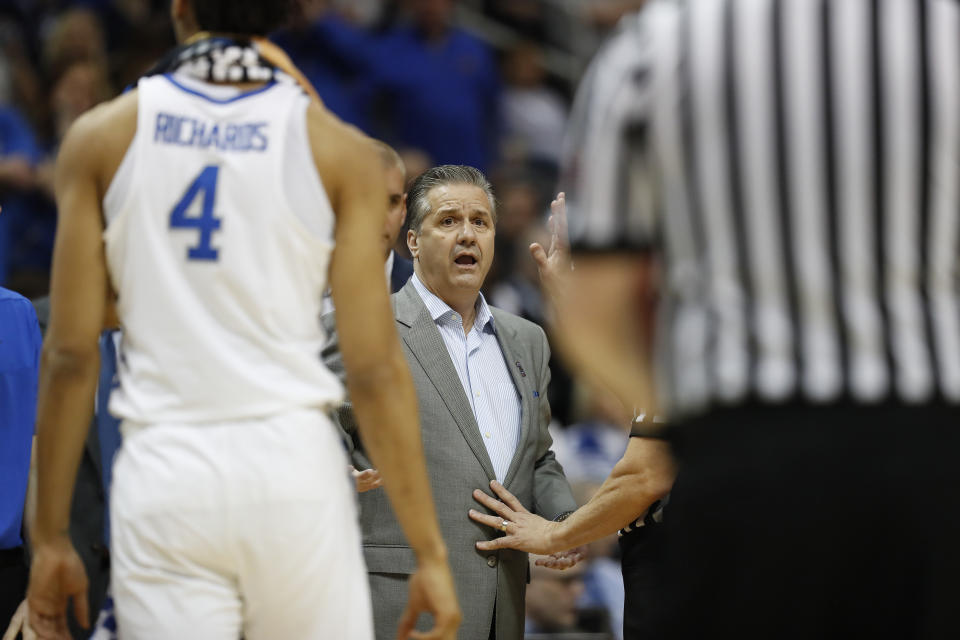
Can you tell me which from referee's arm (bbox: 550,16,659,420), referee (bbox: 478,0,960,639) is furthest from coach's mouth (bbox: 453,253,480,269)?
referee (bbox: 478,0,960,639)

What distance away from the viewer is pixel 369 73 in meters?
9.61

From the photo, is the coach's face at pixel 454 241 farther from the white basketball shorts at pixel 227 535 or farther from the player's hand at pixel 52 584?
the player's hand at pixel 52 584

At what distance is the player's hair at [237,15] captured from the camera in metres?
2.71

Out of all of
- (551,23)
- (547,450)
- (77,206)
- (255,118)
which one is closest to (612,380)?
(255,118)

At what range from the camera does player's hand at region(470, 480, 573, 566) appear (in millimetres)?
4102

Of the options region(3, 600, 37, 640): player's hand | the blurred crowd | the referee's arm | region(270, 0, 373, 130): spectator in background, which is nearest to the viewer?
the referee's arm

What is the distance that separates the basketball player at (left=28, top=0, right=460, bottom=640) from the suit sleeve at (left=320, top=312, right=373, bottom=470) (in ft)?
4.91

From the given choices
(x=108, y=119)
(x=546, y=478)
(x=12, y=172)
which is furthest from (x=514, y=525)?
(x=12, y=172)

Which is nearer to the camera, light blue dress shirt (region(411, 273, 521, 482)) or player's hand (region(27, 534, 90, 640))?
player's hand (region(27, 534, 90, 640))

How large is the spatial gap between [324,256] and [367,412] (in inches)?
14.7

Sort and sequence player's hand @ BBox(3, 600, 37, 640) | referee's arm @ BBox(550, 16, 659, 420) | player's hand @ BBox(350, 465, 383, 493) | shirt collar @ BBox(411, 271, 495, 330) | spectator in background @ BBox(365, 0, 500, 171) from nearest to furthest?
referee's arm @ BBox(550, 16, 659, 420) → player's hand @ BBox(3, 600, 37, 640) → player's hand @ BBox(350, 465, 383, 493) → shirt collar @ BBox(411, 271, 495, 330) → spectator in background @ BBox(365, 0, 500, 171)

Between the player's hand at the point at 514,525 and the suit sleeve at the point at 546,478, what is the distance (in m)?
0.19

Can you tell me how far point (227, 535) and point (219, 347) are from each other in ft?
1.30

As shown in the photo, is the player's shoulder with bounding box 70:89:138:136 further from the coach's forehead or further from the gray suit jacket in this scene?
the coach's forehead
